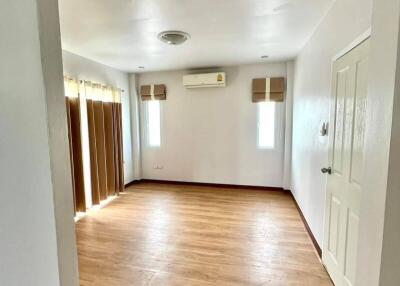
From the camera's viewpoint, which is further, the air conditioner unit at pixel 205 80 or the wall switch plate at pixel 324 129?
the air conditioner unit at pixel 205 80

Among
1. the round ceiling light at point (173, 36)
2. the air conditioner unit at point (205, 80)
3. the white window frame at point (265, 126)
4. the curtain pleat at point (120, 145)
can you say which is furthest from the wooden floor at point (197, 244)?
the round ceiling light at point (173, 36)

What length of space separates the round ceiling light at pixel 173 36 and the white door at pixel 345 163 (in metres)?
1.62

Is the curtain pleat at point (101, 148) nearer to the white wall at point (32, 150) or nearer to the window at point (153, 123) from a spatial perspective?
the window at point (153, 123)

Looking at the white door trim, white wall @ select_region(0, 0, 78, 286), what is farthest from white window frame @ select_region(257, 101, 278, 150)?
white wall @ select_region(0, 0, 78, 286)

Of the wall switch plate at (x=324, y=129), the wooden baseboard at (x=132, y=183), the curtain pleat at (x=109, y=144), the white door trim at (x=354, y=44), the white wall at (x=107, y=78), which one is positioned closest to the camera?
the white door trim at (x=354, y=44)

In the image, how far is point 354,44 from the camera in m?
1.60

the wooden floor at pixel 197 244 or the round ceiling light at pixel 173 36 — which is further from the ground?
the round ceiling light at pixel 173 36

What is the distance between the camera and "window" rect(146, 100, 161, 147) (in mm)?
4992

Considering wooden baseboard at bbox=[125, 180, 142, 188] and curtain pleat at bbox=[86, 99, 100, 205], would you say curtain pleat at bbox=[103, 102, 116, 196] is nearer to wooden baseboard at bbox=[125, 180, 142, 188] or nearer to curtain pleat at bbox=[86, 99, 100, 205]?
curtain pleat at bbox=[86, 99, 100, 205]

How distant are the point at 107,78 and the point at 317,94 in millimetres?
3466

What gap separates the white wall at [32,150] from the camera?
30.3 inches

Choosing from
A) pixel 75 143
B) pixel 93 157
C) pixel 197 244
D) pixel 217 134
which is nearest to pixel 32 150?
pixel 197 244

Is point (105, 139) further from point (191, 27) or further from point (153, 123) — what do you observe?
point (191, 27)

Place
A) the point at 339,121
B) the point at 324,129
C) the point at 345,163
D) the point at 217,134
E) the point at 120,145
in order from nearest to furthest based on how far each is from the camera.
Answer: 1. the point at 345,163
2. the point at 339,121
3. the point at 324,129
4. the point at 120,145
5. the point at 217,134
